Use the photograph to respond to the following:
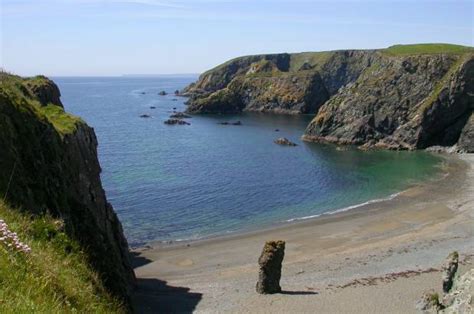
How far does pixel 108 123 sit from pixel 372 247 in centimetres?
9102

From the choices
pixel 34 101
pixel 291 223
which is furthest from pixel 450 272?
pixel 291 223

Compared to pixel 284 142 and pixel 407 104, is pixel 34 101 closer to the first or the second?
pixel 284 142

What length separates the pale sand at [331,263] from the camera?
2816 cm

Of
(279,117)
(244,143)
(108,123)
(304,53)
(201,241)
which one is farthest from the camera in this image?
(304,53)

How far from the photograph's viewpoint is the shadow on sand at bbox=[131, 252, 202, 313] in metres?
27.8

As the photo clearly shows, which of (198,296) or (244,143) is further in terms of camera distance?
(244,143)

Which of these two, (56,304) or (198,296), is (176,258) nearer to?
(198,296)

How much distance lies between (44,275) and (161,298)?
22.8m

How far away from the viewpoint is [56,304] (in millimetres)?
7066

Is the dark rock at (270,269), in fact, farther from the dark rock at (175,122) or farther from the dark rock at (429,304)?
the dark rock at (175,122)

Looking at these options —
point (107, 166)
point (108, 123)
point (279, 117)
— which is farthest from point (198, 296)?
point (279, 117)

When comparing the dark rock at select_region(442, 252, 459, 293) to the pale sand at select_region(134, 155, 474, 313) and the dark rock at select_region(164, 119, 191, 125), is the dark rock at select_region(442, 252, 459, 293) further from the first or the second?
the dark rock at select_region(164, 119, 191, 125)

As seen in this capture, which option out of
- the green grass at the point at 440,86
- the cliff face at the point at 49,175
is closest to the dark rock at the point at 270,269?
the cliff face at the point at 49,175

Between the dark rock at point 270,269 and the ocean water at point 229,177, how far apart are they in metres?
15.8
